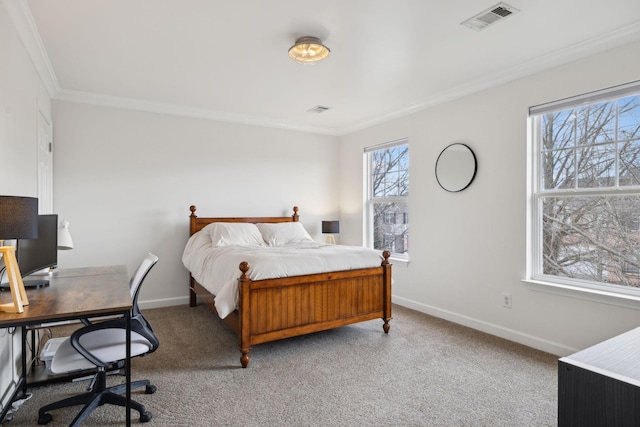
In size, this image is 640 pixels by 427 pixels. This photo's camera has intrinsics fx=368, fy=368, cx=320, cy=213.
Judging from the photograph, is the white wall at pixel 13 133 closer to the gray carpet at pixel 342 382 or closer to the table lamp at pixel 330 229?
the gray carpet at pixel 342 382

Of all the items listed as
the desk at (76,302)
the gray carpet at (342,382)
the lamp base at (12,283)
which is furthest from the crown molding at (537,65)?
the lamp base at (12,283)

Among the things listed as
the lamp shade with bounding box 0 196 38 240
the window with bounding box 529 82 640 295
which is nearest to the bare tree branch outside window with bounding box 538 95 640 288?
the window with bounding box 529 82 640 295

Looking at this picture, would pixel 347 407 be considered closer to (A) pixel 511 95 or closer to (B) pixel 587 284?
(B) pixel 587 284

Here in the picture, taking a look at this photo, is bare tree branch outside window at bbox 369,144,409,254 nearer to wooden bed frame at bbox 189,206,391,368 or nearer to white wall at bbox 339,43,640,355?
white wall at bbox 339,43,640,355

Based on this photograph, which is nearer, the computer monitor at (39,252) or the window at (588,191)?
the computer monitor at (39,252)

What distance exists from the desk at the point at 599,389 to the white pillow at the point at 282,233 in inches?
146

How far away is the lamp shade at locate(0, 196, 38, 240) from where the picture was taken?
1.60 m

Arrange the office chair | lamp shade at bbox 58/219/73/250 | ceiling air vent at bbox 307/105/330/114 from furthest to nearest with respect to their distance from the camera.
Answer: ceiling air vent at bbox 307/105/330/114
lamp shade at bbox 58/219/73/250
the office chair

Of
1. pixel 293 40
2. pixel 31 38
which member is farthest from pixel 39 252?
pixel 293 40

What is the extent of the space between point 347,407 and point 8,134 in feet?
8.64

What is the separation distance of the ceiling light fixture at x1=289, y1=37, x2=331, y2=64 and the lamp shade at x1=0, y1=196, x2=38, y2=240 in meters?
1.95

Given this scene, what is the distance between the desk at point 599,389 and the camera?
2.91ft

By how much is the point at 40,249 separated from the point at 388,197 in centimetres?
378

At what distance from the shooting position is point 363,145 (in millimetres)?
5305
